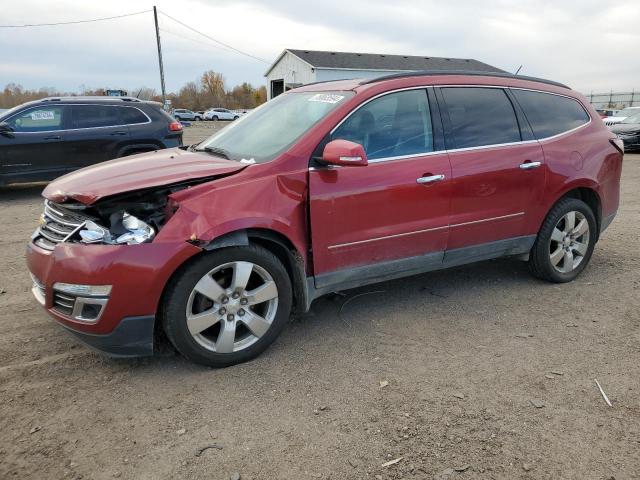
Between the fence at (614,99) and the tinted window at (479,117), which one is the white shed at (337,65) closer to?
the fence at (614,99)

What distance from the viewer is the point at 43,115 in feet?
29.8

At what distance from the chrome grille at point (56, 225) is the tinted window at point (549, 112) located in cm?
362

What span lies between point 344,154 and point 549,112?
240 centimetres

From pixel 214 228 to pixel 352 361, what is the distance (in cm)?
124

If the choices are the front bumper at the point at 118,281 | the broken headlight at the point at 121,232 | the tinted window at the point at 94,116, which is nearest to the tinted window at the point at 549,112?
the front bumper at the point at 118,281

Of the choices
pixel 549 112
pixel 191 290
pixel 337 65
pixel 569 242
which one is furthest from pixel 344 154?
pixel 337 65

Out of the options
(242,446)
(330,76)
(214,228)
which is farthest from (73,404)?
(330,76)

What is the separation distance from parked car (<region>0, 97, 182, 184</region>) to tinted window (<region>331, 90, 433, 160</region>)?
6974 mm

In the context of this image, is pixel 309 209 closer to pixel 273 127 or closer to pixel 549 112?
pixel 273 127

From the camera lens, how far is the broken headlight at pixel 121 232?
288cm

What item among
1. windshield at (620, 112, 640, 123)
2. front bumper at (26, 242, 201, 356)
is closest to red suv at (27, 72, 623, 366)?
front bumper at (26, 242, 201, 356)

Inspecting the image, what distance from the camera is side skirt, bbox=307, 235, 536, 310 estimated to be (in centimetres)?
350

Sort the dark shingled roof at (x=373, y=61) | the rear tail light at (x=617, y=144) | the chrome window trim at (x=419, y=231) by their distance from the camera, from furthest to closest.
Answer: the dark shingled roof at (x=373, y=61) → the rear tail light at (x=617, y=144) → the chrome window trim at (x=419, y=231)

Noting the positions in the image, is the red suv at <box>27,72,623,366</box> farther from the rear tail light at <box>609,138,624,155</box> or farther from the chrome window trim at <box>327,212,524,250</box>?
the rear tail light at <box>609,138,624,155</box>
